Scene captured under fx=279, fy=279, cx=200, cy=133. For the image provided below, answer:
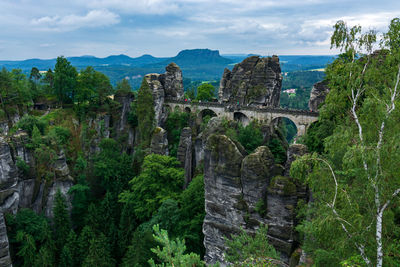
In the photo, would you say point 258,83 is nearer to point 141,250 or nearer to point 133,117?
point 133,117

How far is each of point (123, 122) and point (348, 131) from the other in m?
43.6

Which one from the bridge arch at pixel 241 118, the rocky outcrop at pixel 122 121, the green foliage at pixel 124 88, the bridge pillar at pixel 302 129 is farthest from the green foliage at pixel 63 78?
the bridge pillar at pixel 302 129

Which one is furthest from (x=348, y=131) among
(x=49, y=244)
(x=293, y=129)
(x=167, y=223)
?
(x=293, y=129)

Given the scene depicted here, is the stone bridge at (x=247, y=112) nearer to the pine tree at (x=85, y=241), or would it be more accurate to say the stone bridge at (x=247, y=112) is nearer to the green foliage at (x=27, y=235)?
the pine tree at (x=85, y=241)

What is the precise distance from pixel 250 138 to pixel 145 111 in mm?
18546

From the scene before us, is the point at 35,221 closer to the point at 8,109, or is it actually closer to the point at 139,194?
the point at 139,194

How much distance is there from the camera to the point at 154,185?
117 ft

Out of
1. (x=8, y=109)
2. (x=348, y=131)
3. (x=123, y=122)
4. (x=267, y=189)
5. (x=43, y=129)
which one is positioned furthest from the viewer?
(x=123, y=122)

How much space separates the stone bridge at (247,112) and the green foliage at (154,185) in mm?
14383

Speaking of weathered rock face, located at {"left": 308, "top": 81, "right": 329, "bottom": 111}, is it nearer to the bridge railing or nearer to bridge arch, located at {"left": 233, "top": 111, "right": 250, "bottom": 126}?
the bridge railing

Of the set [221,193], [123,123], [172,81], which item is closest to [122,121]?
[123,123]

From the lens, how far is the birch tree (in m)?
10.3

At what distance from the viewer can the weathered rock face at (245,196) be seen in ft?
69.9

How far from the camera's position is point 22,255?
3219 cm
